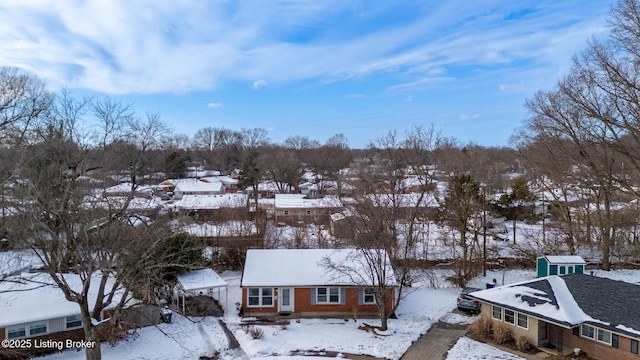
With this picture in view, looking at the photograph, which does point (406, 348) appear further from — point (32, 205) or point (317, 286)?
point (32, 205)

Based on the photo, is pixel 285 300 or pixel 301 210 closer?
pixel 285 300

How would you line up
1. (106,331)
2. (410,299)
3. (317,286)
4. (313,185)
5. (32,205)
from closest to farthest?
(32,205) < (106,331) < (317,286) < (410,299) < (313,185)

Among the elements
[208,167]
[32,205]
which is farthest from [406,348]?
[208,167]

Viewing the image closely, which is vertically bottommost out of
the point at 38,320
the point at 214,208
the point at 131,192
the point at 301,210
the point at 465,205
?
the point at 38,320

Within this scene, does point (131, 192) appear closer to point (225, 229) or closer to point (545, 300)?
point (225, 229)

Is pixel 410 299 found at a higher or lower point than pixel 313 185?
lower

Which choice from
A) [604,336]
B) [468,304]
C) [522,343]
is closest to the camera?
[604,336]

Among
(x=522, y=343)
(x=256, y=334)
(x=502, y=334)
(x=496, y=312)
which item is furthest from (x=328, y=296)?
(x=522, y=343)

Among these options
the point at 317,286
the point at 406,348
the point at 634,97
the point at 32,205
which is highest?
the point at 634,97
